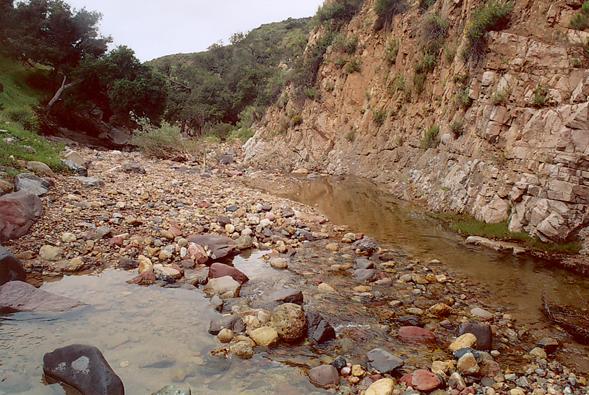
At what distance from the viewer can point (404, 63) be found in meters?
19.1

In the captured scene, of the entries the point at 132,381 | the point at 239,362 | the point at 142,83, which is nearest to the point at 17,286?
the point at 132,381

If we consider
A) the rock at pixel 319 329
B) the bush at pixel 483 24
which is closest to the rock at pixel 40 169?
the rock at pixel 319 329

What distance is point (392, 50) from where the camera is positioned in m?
20.0

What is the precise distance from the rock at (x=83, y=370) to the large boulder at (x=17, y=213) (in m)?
3.88

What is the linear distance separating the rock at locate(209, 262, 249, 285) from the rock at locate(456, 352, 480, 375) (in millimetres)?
3445

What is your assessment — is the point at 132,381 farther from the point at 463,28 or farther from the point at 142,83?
the point at 142,83

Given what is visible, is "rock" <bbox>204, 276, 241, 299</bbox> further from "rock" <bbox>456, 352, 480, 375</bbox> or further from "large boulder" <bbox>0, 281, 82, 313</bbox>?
"rock" <bbox>456, 352, 480, 375</bbox>

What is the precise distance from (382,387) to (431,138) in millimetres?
12106

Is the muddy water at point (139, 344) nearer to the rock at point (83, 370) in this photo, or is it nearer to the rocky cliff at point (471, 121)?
the rock at point (83, 370)

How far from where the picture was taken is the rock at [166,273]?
6555 millimetres

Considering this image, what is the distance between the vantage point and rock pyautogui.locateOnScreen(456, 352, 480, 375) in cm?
448

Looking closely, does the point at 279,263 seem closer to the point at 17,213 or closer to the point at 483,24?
the point at 17,213

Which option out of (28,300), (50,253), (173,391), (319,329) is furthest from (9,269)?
(319,329)

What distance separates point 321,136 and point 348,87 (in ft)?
9.51
